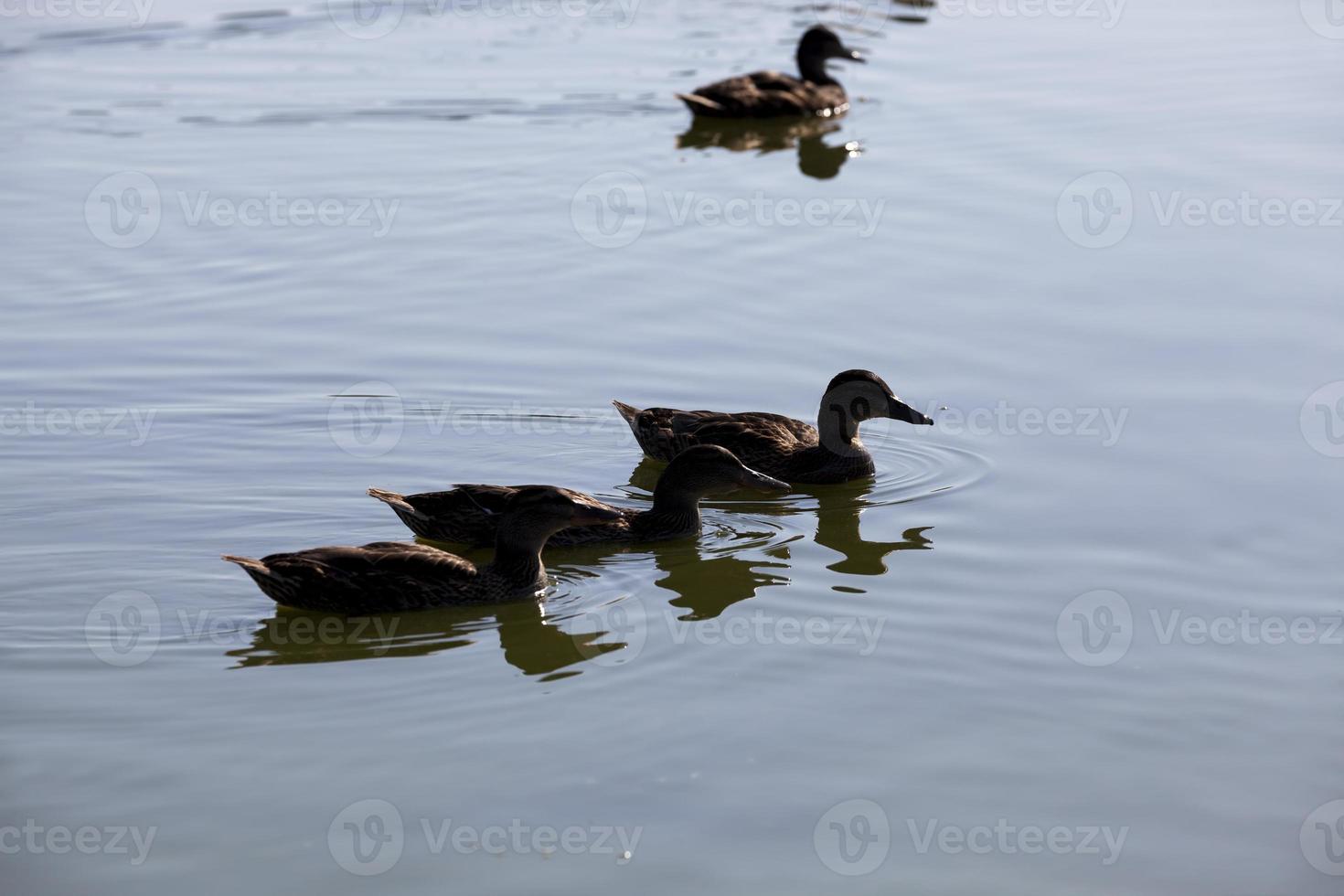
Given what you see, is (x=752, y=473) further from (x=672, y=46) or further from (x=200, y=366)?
(x=672, y=46)

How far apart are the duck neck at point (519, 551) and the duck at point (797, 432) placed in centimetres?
215

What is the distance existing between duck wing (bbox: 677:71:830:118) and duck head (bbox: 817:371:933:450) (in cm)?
1028

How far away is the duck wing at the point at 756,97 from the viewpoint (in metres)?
22.1

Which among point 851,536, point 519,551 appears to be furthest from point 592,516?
point 851,536

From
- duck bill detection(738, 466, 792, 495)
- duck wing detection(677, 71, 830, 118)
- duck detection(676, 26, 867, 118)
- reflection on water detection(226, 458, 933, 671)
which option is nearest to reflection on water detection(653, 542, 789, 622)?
reflection on water detection(226, 458, 933, 671)

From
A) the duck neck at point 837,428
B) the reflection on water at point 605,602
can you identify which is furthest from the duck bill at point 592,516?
the duck neck at point 837,428

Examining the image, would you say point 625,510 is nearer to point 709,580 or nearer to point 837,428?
point 709,580

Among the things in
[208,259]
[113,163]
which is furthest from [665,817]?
[113,163]

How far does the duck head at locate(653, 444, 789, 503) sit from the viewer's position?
11.0 metres

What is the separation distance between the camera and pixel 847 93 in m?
24.3

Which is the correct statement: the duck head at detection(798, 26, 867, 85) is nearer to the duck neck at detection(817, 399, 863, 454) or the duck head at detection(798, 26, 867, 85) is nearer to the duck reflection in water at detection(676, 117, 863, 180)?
the duck reflection in water at detection(676, 117, 863, 180)

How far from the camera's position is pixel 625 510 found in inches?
449

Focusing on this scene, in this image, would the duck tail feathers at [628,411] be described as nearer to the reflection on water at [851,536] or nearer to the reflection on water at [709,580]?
the reflection on water at [851,536]

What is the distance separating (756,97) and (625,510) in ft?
40.3
